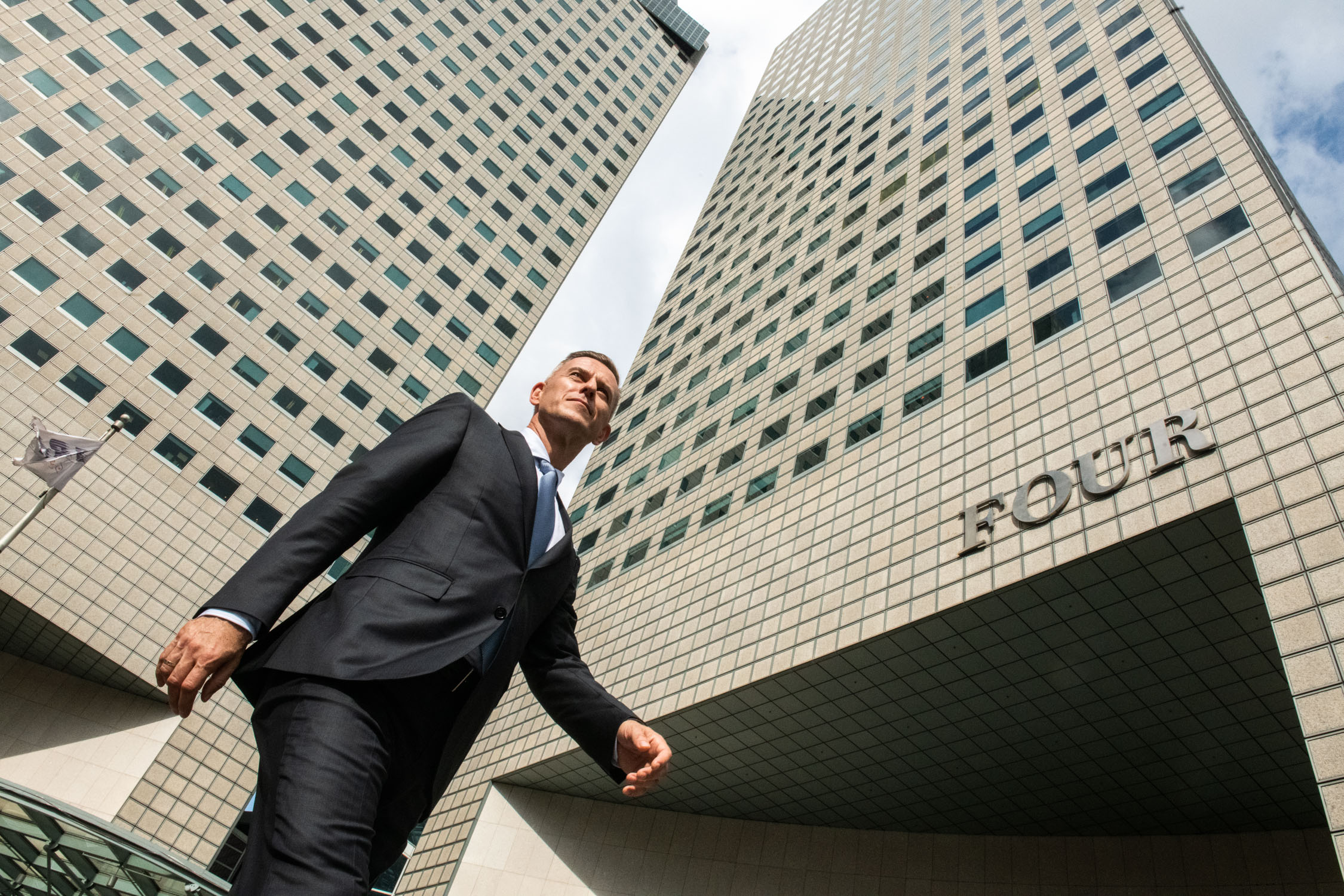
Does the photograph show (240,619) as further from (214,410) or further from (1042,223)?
(214,410)

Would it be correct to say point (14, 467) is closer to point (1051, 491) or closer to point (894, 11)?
point (1051, 491)

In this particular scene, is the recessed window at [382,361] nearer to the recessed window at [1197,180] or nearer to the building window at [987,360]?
the building window at [987,360]

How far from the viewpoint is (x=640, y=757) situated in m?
3.46

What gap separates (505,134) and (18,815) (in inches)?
1620

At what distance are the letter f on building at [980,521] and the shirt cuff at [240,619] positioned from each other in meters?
12.6

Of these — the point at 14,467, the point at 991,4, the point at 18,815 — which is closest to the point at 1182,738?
the point at 18,815

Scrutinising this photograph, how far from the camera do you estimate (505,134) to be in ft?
149

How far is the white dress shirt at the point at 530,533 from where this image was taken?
2635 millimetres

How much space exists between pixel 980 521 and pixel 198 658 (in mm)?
13116

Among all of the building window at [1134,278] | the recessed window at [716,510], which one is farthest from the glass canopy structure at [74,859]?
the building window at [1134,278]

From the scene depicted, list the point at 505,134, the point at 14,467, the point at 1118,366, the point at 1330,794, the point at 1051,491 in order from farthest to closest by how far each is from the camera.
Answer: the point at 505,134 → the point at 14,467 → the point at 1118,366 → the point at 1051,491 → the point at 1330,794

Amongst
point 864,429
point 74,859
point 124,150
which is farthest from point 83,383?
point 864,429

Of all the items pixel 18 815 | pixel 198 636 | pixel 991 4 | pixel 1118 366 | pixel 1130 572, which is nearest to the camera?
pixel 198 636

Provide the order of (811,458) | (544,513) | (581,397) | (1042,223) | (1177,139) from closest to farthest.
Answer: (544,513) < (581,397) < (1177,139) < (1042,223) < (811,458)
